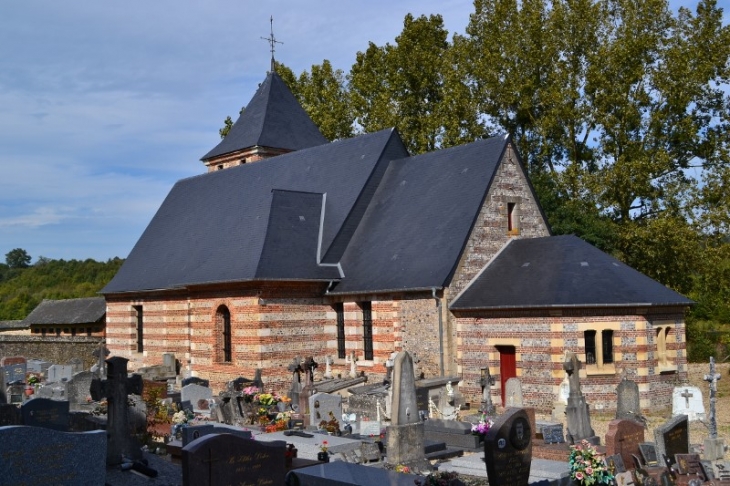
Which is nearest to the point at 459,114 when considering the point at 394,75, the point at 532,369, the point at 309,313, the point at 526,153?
the point at 526,153

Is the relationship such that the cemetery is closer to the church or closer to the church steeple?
the church

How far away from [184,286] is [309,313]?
4562 millimetres

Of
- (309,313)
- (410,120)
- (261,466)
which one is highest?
(410,120)

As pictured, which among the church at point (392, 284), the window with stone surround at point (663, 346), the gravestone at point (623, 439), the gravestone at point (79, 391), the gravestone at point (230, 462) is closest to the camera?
the gravestone at point (230, 462)

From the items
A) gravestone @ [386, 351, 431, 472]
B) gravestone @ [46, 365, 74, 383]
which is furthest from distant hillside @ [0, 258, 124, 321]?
gravestone @ [386, 351, 431, 472]

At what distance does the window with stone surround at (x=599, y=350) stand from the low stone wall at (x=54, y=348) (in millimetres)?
21586

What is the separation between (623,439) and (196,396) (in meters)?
11.4

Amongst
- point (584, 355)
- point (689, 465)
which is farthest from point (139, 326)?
point (689, 465)

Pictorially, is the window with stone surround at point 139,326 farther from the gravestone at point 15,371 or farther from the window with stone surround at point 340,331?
the window with stone surround at point 340,331

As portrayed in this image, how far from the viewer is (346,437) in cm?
1573

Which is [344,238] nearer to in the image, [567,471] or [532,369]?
[532,369]

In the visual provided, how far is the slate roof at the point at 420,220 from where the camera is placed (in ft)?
71.8

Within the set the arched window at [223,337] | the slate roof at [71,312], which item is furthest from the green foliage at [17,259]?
the arched window at [223,337]

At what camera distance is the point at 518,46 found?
109 feet
